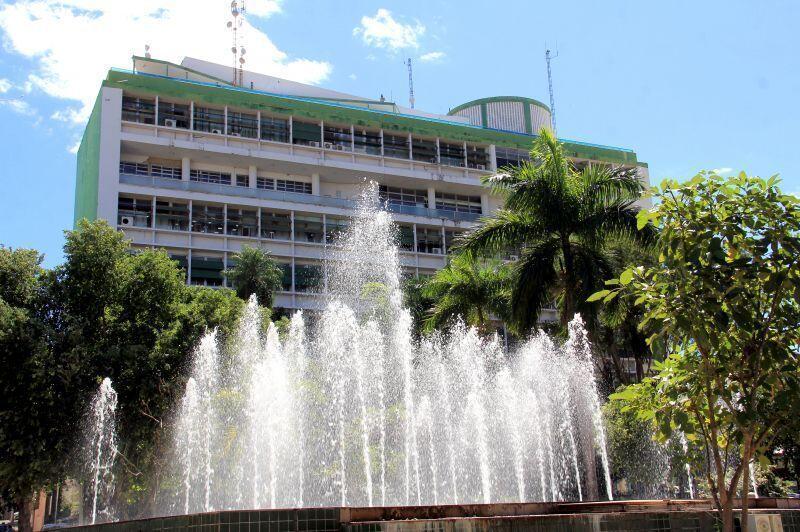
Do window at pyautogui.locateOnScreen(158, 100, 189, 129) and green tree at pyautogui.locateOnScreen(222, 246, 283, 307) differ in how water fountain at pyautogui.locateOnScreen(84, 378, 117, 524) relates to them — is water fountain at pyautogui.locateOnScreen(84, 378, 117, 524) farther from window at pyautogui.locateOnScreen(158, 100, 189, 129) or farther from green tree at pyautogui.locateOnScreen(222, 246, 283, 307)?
window at pyautogui.locateOnScreen(158, 100, 189, 129)

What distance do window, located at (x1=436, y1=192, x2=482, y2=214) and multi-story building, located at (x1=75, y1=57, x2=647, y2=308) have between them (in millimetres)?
72

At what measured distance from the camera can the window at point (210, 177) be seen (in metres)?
44.0

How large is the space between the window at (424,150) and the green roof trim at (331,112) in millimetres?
540

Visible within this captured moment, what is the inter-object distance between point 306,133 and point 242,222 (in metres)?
6.47

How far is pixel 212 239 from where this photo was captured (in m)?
42.2

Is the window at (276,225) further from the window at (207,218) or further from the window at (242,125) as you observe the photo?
the window at (242,125)

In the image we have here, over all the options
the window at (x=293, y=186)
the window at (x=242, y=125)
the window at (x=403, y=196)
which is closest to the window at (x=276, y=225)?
the window at (x=293, y=186)

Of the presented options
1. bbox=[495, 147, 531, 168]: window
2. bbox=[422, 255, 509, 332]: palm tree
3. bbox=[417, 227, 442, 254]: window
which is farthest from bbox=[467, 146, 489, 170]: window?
bbox=[422, 255, 509, 332]: palm tree

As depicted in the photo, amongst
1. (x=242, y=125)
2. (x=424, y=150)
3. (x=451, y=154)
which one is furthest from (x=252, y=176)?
(x=451, y=154)

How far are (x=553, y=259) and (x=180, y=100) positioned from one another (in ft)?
96.8

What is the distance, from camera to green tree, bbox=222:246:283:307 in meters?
34.4

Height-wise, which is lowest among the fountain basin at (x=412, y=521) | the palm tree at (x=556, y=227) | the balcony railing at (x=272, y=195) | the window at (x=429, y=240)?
the fountain basin at (x=412, y=521)

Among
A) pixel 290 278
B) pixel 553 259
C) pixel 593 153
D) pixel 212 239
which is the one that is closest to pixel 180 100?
pixel 212 239

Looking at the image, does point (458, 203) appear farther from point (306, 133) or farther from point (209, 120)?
point (209, 120)
